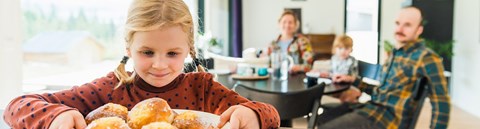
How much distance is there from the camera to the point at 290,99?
2.86ft

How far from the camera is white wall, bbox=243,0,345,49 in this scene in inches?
56.7

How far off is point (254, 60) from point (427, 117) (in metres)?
0.55

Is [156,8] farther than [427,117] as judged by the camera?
No

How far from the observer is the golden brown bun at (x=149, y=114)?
0.22m

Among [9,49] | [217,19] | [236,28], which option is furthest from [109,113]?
[217,19]

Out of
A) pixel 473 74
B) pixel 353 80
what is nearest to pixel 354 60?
pixel 353 80

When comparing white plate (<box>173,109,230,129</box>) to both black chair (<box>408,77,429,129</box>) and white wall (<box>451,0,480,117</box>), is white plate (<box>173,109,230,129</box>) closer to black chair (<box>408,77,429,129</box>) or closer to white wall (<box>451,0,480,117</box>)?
black chair (<box>408,77,429,129</box>)

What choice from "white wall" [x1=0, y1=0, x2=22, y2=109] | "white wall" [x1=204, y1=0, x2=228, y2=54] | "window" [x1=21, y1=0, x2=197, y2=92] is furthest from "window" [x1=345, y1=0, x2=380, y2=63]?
"white wall" [x1=0, y1=0, x2=22, y2=109]

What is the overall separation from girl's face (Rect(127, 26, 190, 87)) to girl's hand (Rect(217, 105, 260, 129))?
50 mm

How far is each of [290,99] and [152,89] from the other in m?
0.56

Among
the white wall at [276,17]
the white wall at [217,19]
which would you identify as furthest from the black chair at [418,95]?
the white wall at [217,19]

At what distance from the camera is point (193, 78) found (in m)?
0.38

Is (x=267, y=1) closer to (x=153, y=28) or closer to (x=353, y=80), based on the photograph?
(x=353, y=80)

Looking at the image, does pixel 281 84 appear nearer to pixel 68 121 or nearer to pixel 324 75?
pixel 324 75
